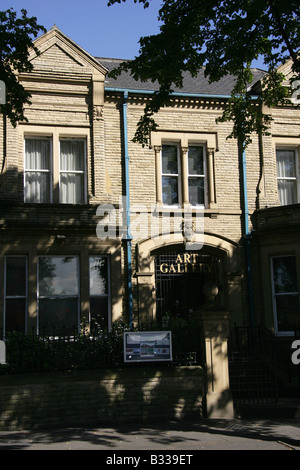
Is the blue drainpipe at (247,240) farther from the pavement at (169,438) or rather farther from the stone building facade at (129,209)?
the pavement at (169,438)

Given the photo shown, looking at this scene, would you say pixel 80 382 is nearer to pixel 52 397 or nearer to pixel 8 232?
pixel 52 397

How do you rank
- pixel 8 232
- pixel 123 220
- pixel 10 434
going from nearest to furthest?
1. pixel 10 434
2. pixel 8 232
3. pixel 123 220

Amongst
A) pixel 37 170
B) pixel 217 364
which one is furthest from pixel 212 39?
pixel 217 364

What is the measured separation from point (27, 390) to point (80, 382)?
3.38ft

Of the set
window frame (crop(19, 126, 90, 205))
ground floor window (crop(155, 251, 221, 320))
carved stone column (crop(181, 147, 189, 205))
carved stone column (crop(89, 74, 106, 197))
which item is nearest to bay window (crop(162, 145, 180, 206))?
carved stone column (crop(181, 147, 189, 205))

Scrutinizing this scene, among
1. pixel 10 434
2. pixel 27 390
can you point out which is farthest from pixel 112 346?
pixel 10 434

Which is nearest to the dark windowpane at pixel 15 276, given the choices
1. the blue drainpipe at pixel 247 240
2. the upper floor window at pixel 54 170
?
the upper floor window at pixel 54 170

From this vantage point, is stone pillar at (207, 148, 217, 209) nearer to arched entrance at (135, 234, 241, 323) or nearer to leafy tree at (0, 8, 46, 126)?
arched entrance at (135, 234, 241, 323)

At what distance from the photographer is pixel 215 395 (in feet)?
37.1

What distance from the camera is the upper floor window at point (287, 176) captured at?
16.5 meters

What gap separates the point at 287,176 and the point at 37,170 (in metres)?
7.44

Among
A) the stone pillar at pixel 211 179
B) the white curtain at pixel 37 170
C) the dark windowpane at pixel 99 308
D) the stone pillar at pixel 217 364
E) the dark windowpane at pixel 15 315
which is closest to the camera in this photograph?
the stone pillar at pixel 217 364

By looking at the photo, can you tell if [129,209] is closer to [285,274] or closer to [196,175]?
[196,175]

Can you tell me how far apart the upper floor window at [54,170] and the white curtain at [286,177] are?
5912 millimetres
